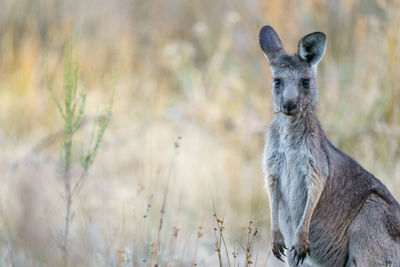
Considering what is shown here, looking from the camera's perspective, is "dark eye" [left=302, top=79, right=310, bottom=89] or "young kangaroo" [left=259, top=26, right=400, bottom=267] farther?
"dark eye" [left=302, top=79, right=310, bottom=89]

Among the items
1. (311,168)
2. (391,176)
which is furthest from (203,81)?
(311,168)

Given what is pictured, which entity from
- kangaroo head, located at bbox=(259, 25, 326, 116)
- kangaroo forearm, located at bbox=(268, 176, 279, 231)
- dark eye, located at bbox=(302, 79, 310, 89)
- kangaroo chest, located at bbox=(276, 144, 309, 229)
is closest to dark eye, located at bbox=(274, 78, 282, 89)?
kangaroo head, located at bbox=(259, 25, 326, 116)

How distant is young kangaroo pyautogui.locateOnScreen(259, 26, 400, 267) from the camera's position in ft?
11.4

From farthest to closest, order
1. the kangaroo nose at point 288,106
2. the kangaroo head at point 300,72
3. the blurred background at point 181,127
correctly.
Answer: the blurred background at point 181,127 < the kangaroo head at point 300,72 < the kangaroo nose at point 288,106

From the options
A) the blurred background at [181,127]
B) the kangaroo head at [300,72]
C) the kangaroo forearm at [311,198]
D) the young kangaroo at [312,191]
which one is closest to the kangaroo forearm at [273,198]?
the young kangaroo at [312,191]

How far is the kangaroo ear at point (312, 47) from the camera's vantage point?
11.8ft

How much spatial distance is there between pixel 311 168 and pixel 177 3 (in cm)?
891

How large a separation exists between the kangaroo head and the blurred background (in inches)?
52.7

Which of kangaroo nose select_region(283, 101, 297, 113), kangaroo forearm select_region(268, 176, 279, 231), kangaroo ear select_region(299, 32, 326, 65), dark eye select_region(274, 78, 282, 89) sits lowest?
kangaroo forearm select_region(268, 176, 279, 231)

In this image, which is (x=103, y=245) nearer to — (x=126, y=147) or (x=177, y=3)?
(x=126, y=147)

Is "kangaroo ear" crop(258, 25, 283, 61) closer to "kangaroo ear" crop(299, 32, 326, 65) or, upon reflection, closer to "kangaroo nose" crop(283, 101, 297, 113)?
"kangaroo ear" crop(299, 32, 326, 65)

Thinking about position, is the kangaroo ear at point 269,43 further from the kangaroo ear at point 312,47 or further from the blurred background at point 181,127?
the blurred background at point 181,127

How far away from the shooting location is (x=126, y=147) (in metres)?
7.10

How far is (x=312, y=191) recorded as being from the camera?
3.52 meters
